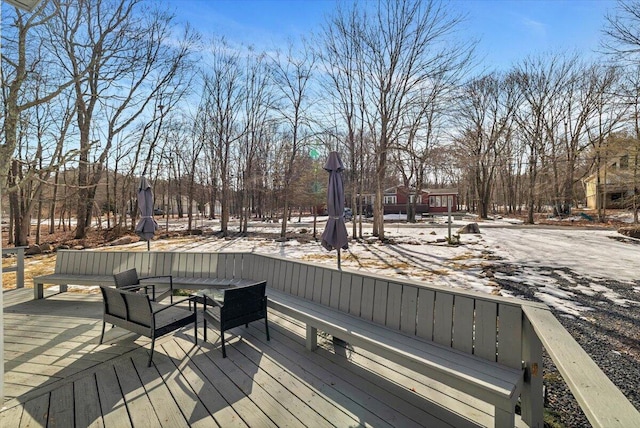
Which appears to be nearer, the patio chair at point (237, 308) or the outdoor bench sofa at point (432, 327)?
the outdoor bench sofa at point (432, 327)

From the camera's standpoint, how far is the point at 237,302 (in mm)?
3402

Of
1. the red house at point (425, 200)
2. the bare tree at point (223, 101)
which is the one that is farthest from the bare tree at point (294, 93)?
the red house at point (425, 200)

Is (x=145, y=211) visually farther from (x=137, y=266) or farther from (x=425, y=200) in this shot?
(x=425, y=200)

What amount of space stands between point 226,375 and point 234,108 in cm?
1794

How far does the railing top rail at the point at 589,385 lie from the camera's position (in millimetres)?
1034

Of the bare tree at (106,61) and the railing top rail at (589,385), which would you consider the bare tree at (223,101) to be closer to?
the bare tree at (106,61)

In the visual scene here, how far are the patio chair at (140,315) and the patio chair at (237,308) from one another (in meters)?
0.32

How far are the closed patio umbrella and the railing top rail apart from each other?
9.23 ft

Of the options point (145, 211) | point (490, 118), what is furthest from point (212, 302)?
point (490, 118)

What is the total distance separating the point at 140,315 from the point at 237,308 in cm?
103

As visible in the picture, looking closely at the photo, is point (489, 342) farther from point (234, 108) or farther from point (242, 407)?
point (234, 108)

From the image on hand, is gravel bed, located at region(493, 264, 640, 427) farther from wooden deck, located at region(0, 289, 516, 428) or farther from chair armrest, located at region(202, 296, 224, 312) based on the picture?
chair armrest, located at region(202, 296, 224, 312)

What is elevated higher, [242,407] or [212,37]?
[212,37]

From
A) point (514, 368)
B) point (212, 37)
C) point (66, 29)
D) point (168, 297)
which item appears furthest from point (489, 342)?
point (212, 37)
